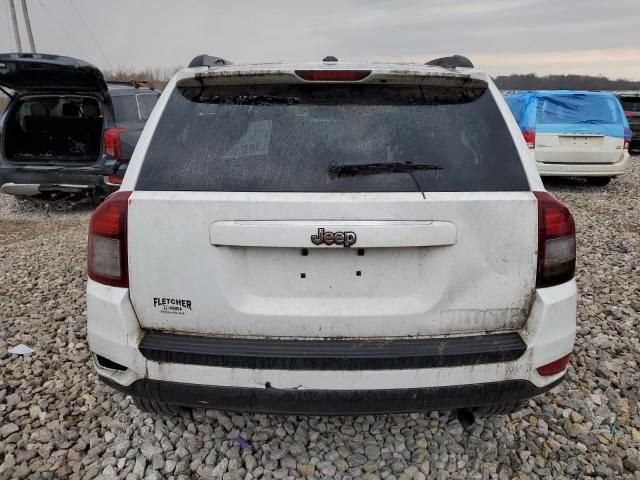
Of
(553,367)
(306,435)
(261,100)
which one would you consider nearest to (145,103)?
(261,100)

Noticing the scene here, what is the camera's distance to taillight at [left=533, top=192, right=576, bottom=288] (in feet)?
6.23

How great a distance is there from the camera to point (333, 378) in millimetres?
1834

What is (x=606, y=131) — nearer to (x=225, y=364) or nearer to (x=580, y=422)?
(x=580, y=422)

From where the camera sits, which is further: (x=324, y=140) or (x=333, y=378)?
(x=324, y=140)

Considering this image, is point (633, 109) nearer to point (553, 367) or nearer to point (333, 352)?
point (553, 367)

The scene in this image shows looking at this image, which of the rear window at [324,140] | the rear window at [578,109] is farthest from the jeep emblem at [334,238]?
the rear window at [578,109]

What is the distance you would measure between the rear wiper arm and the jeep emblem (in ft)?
0.81

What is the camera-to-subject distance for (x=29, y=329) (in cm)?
373

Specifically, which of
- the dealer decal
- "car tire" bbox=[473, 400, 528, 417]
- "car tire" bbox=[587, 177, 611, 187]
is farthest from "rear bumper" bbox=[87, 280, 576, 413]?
"car tire" bbox=[587, 177, 611, 187]

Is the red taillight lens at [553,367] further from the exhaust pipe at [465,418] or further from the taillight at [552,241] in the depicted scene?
the exhaust pipe at [465,418]

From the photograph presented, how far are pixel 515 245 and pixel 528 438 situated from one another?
124cm

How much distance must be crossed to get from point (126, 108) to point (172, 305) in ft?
20.8

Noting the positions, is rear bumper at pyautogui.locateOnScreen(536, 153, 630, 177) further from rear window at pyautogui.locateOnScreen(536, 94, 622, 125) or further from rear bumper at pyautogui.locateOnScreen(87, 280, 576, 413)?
rear bumper at pyautogui.locateOnScreen(87, 280, 576, 413)

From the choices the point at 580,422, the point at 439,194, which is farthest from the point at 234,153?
the point at 580,422
